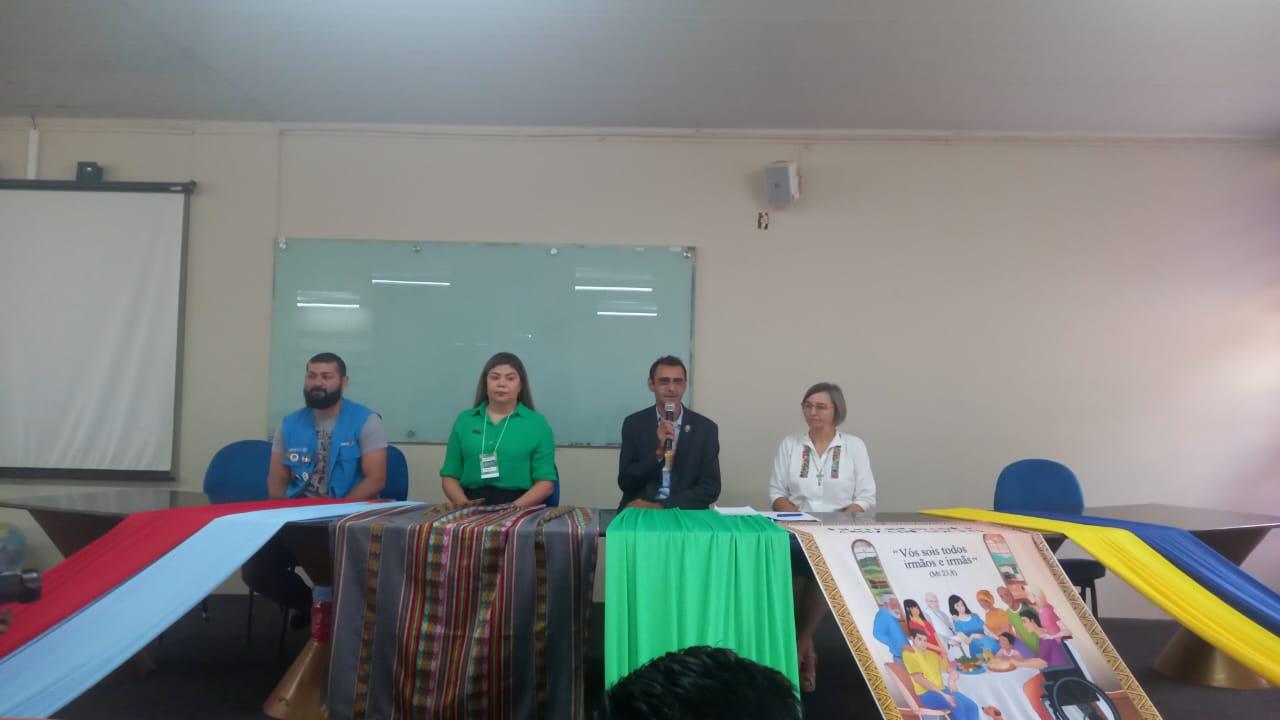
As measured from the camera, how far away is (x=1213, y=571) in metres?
2.44

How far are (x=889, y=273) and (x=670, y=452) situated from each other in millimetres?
1961

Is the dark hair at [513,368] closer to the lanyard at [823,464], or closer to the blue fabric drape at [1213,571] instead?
the lanyard at [823,464]

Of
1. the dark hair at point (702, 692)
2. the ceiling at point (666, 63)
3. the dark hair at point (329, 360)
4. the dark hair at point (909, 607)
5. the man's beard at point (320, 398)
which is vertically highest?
the ceiling at point (666, 63)

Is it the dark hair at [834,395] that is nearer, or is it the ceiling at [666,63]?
the ceiling at [666,63]

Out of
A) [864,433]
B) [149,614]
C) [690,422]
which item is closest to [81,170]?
[149,614]

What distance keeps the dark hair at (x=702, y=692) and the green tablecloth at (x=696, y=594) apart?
1545 mm

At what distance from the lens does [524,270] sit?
15.1 ft

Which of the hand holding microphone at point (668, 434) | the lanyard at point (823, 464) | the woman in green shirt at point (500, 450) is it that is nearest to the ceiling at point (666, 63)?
the woman in green shirt at point (500, 450)

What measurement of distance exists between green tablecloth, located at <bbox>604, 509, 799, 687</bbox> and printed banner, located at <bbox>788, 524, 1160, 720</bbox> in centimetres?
15

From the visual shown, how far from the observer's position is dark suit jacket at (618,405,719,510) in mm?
3500

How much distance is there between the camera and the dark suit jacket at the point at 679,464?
350 centimetres

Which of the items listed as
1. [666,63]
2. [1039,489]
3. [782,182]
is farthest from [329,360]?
[1039,489]

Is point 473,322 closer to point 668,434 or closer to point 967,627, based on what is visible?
point 668,434

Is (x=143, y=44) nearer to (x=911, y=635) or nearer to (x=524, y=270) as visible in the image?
(x=524, y=270)
